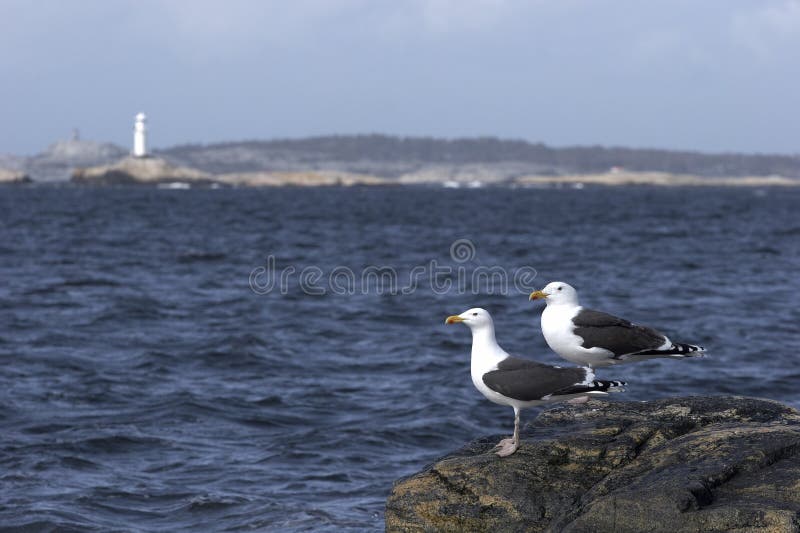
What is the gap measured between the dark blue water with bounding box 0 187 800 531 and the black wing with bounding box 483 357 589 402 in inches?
103

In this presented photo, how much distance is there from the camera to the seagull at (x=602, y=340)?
844 cm

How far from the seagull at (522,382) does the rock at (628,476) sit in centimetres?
26

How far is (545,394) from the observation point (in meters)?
7.49

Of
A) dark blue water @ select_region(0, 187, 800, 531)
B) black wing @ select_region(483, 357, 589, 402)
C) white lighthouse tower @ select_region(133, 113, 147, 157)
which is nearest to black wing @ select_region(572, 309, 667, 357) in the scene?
black wing @ select_region(483, 357, 589, 402)

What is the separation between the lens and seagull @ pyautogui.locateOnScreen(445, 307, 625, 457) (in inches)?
295

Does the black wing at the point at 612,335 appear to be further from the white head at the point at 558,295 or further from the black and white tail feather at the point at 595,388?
the black and white tail feather at the point at 595,388

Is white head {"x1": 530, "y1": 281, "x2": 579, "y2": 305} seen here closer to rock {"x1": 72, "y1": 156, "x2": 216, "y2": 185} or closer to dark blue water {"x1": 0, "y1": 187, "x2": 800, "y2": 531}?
dark blue water {"x1": 0, "y1": 187, "x2": 800, "y2": 531}

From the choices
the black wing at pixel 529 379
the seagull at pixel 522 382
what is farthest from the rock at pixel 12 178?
the black wing at pixel 529 379

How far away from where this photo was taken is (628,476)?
21.9 feet

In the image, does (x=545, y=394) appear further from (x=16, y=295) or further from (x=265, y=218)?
(x=265, y=218)

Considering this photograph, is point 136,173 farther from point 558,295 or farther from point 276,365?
point 558,295

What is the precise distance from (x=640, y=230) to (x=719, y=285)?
26.2 metres

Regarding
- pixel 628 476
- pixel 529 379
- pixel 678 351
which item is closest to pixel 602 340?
pixel 678 351

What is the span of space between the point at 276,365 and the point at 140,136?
161m
